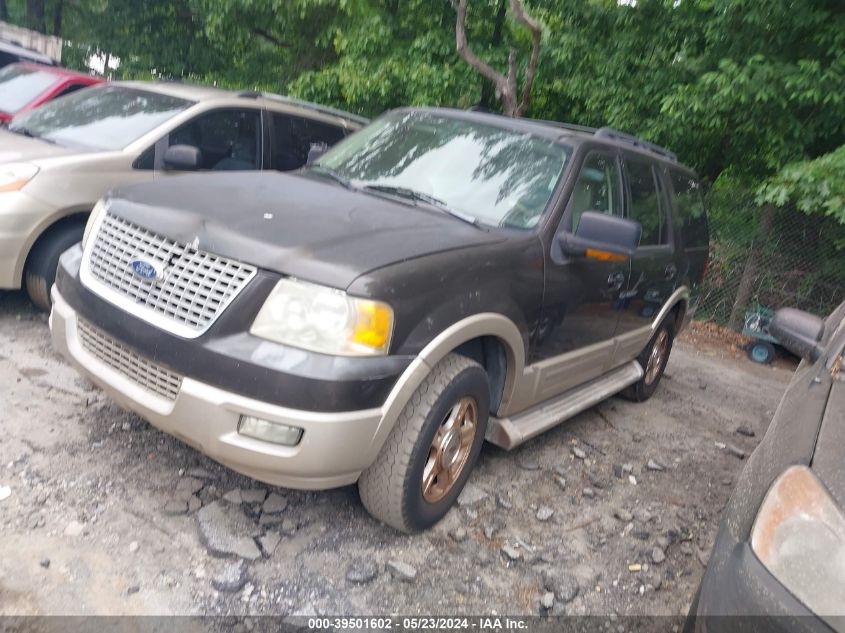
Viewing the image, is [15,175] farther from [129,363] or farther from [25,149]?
[129,363]

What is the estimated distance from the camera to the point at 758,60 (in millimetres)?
7328

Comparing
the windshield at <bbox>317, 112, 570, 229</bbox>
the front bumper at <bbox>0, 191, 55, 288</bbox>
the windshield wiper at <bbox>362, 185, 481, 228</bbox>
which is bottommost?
the front bumper at <bbox>0, 191, 55, 288</bbox>

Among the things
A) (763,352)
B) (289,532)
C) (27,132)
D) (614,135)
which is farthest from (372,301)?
(763,352)

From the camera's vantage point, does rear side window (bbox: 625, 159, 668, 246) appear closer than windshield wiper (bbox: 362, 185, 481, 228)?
No

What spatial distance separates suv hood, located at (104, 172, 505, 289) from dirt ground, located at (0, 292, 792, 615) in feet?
3.90

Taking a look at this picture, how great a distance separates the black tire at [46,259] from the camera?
4.62m

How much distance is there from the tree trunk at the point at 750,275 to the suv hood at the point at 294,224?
7074mm

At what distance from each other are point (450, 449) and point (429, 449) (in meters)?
0.23

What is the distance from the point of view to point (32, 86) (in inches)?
283

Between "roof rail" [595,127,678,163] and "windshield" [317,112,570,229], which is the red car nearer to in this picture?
"windshield" [317,112,570,229]

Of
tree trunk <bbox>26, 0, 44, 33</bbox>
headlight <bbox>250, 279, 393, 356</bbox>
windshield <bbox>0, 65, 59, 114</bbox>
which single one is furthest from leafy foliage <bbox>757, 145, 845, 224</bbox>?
tree trunk <bbox>26, 0, 44, 33</bbox>

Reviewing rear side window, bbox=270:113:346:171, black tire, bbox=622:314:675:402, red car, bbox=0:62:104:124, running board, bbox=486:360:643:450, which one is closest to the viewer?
running board, bbox=486:360:643:450

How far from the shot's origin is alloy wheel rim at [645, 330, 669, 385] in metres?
5.48

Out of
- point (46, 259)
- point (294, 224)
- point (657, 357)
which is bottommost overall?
point (657, 357)
